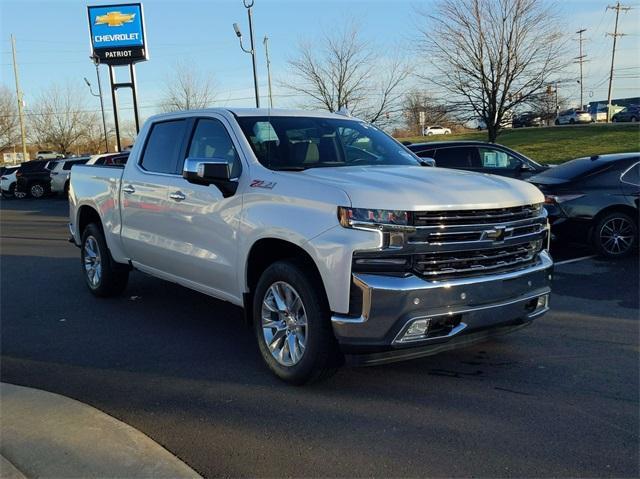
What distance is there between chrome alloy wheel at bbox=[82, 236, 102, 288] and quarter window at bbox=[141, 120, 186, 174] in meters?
1.55

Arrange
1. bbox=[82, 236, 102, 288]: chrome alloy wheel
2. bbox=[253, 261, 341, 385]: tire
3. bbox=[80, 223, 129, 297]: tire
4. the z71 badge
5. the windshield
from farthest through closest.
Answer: bbox=[82, 236, 102, 288]: chrome alloy wheel
bbox=[80, 223, 129, 297]: tire
the windshield
the z71 badge
bbox=[253, 261, 341, 385]: tire

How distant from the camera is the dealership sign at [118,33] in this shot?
99.3ft

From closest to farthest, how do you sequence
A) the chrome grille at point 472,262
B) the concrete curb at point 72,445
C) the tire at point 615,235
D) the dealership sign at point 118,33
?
the concrete curb at point 72,445 → the chrome grille at point 472,262 → the tire at point 615,235 → the dealership sign at point 118,33

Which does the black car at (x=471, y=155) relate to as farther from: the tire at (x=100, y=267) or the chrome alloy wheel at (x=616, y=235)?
the tire at (x=100, y=267)

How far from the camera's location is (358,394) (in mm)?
4113

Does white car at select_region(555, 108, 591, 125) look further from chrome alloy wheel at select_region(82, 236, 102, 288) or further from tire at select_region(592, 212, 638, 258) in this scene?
chrome alloy wheel at select_region(82, 236, 102, 288)

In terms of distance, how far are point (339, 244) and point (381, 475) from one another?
1337 millimetres

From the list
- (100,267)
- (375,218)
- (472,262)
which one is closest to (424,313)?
(472,262)

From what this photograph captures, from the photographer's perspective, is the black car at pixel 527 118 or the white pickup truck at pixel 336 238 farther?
the black car at pixel 527 118

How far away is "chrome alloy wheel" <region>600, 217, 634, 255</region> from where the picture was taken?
838cm

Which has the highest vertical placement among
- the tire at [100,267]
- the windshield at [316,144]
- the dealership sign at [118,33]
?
the dealership sign at [118,33]

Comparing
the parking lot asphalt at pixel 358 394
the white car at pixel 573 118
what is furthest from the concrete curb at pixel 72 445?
the white car at pixel 573 118

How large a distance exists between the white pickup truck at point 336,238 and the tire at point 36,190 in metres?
25.9

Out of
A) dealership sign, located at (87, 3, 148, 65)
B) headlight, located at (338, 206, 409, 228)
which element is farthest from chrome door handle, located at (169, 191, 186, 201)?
dealership sign, located at (87, 3, 148, 65)
